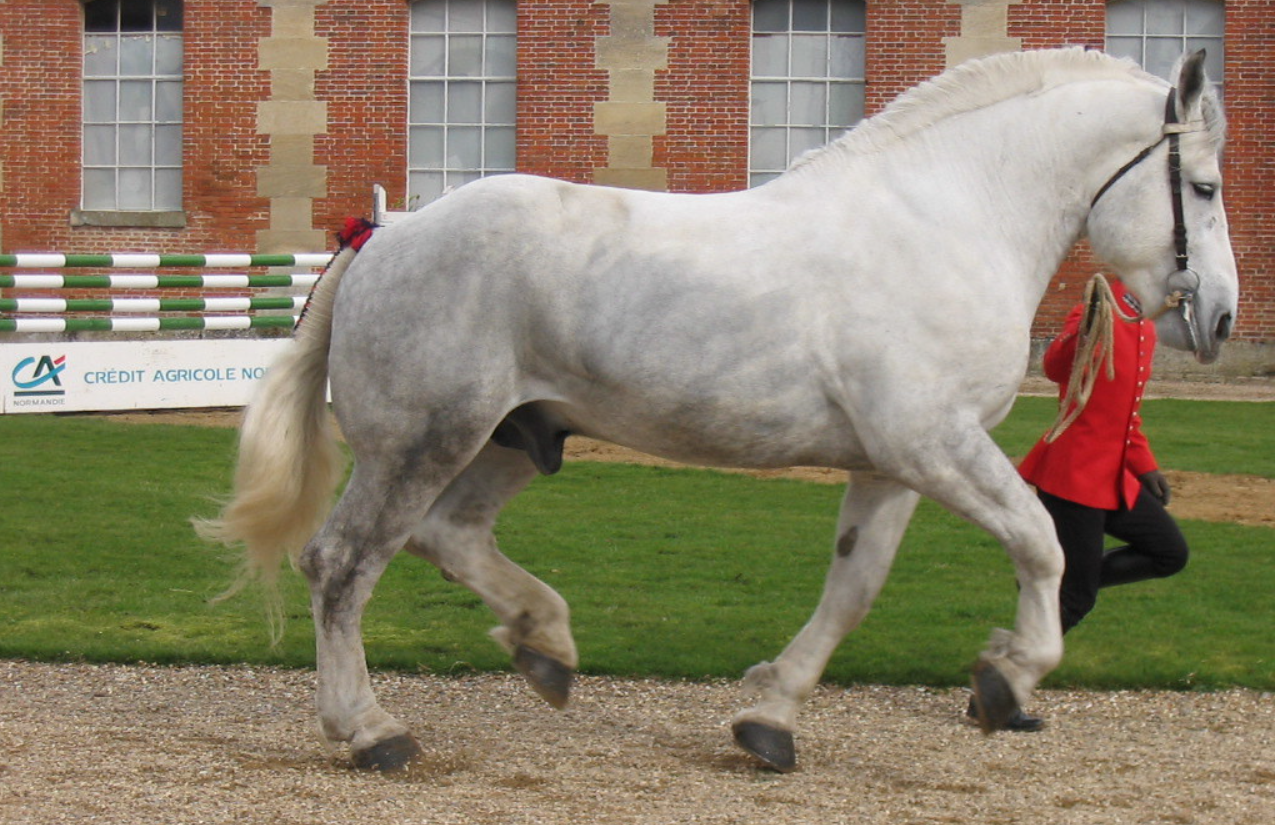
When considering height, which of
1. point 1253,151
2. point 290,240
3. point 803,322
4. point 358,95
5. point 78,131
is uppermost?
point 358,95

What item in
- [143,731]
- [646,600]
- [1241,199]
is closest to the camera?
[143,731]

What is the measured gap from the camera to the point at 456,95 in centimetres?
2044

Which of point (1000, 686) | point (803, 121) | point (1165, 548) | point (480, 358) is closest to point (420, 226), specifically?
point (480, 358)

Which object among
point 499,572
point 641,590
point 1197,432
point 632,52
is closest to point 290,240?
point 632,52

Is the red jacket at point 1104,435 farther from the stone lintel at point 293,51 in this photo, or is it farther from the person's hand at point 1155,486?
the stone lintel at point 293,51

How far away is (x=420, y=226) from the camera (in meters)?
5.02

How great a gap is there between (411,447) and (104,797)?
1258mm

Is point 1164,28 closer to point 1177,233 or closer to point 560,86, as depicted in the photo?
point 560,86

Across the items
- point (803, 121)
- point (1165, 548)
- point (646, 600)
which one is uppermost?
point (803, 121)

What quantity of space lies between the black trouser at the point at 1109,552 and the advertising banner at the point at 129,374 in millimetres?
9072

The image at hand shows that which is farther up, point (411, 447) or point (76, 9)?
point (76, 9)

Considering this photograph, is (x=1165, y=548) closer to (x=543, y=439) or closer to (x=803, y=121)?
(x=543, y=439)

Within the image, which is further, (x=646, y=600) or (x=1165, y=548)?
(x=646, y=600)

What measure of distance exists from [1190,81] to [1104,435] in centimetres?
135
